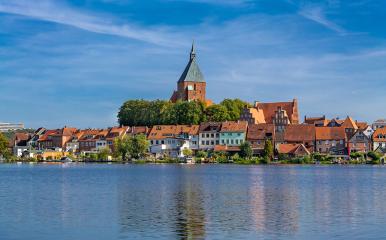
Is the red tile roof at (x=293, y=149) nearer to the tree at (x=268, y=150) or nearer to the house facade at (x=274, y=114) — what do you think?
the tree at (x=268, y=150)

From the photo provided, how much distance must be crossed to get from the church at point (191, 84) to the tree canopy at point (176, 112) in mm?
9973

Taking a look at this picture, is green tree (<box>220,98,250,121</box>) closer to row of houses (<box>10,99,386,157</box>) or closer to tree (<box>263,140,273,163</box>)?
row of houses (<box>10,99,386,157</box>)

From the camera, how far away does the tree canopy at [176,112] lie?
10619 centimetres

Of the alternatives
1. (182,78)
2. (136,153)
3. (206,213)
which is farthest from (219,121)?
(206,213)

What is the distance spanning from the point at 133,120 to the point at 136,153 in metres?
19.3

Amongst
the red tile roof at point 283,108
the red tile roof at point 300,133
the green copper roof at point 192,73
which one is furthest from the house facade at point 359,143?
the green copper roof at point 192,73

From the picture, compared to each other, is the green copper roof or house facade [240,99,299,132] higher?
the green copper roof

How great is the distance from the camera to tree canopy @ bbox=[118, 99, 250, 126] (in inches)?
4181

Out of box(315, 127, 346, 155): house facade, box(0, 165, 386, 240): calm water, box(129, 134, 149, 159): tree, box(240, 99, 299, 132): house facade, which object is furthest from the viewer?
box(240, 99, 299, 132): house facade

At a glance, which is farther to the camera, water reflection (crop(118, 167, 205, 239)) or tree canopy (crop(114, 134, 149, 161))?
tree canopy (crop(114, 134, 149, 161))

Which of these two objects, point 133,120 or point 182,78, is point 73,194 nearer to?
point 133,120

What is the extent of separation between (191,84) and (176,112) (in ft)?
57.2

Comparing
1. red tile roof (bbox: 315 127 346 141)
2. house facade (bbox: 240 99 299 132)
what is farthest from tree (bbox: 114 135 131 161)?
red tile roof (bbox: 315 127 346 141)

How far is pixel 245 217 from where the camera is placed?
25719 millimetres
